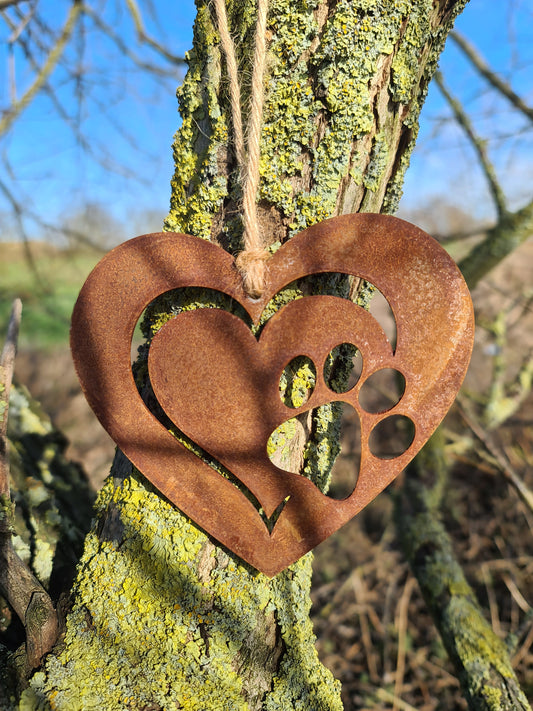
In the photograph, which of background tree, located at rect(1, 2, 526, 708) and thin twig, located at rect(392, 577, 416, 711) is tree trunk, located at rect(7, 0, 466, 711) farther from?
thin twig, located at rect(392, 577, 416, 711)

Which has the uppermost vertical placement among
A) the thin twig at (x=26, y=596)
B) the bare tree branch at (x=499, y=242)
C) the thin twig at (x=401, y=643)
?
the bare tree branch at (x=499, y=242)

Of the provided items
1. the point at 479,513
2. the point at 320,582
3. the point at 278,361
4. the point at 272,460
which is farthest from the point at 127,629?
the point at 479,513

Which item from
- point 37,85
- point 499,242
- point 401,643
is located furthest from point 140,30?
point 401,643

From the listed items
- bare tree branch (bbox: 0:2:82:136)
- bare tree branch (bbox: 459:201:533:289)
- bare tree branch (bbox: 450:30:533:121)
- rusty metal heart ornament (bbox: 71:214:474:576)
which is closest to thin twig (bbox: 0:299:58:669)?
rusty metal heart ornament (bbox: 71:214:474:576)

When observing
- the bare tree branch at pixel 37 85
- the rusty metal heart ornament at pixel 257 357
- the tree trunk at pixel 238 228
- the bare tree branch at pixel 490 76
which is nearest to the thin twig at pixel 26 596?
the tree trunk at pixel 238 228

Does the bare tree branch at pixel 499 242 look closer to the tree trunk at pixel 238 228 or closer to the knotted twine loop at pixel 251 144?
the tree trunk at pixel 238 228

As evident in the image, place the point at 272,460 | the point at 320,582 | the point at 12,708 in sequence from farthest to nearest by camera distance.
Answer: the point at 320,582
the point at 272,460
the point at 12,708

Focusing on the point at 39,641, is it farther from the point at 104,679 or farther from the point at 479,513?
the point at 479,513
